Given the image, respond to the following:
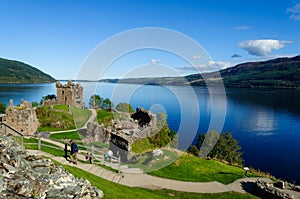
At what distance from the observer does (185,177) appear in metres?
26.0

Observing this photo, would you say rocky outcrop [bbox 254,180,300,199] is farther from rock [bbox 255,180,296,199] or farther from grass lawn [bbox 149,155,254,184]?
grass lawn [bbox 149,155,254,184]

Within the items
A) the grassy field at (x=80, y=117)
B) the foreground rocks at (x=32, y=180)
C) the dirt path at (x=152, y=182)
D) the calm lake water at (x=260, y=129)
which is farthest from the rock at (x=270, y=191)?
the grassy field at (x=80, y=117)

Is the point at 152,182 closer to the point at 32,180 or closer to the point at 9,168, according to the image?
the point at 32,180

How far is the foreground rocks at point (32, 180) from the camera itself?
29.3 ft

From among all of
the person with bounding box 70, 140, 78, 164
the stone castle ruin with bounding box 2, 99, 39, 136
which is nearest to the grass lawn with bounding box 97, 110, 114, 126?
the stone castle ruin with bounding box 2, 99, 39, 136

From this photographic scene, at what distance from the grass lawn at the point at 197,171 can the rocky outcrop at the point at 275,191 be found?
318 centimetres

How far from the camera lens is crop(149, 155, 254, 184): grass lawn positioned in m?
26.0

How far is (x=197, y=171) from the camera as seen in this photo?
93.4 ft

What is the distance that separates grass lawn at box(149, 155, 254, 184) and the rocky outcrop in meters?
3.18

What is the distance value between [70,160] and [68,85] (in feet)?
130

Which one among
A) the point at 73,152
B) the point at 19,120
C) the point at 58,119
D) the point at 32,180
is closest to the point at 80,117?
the point at 58,119

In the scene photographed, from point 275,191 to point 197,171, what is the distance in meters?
7.99

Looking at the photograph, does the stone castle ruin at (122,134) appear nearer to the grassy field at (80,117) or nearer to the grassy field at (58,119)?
the grassy field at (58,119)

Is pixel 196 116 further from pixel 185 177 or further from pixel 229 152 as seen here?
pixel 185 177
